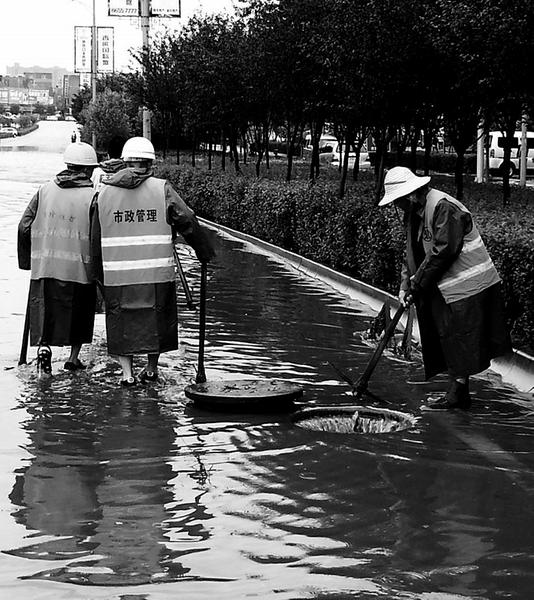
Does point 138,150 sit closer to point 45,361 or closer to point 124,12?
point 45,361

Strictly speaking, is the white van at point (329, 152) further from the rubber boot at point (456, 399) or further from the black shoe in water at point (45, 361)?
the rubber boot at point (456, 399)

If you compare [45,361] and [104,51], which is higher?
[104,51]

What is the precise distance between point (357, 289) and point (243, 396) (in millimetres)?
6545

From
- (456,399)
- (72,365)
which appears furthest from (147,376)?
(456,399)

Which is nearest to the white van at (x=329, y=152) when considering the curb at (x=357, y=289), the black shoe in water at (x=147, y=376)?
the curb at (x=357, y=289)

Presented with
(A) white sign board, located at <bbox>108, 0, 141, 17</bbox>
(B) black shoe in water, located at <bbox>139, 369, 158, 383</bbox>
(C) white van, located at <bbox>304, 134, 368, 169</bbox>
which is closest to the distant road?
(C) white van, located at <bbox>304, 134, 368, 169</bbox>

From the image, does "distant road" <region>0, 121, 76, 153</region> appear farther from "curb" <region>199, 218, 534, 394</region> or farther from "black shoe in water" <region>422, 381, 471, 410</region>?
"black shoe in water" <region>422, 381, 471, 410</region>

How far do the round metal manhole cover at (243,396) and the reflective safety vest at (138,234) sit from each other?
3.15 feet

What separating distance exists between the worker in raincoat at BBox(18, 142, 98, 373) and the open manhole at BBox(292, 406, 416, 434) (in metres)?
2.34

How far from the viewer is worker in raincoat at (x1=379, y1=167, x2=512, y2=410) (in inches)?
326

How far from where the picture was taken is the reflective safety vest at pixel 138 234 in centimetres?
907

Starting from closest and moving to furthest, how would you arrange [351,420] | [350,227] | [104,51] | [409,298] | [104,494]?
[104,494] < [351,420] < [409,298] < [350,227] < [104,51]

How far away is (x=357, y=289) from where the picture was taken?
1468 centimetres

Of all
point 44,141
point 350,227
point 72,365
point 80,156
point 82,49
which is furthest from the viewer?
point 44,141
